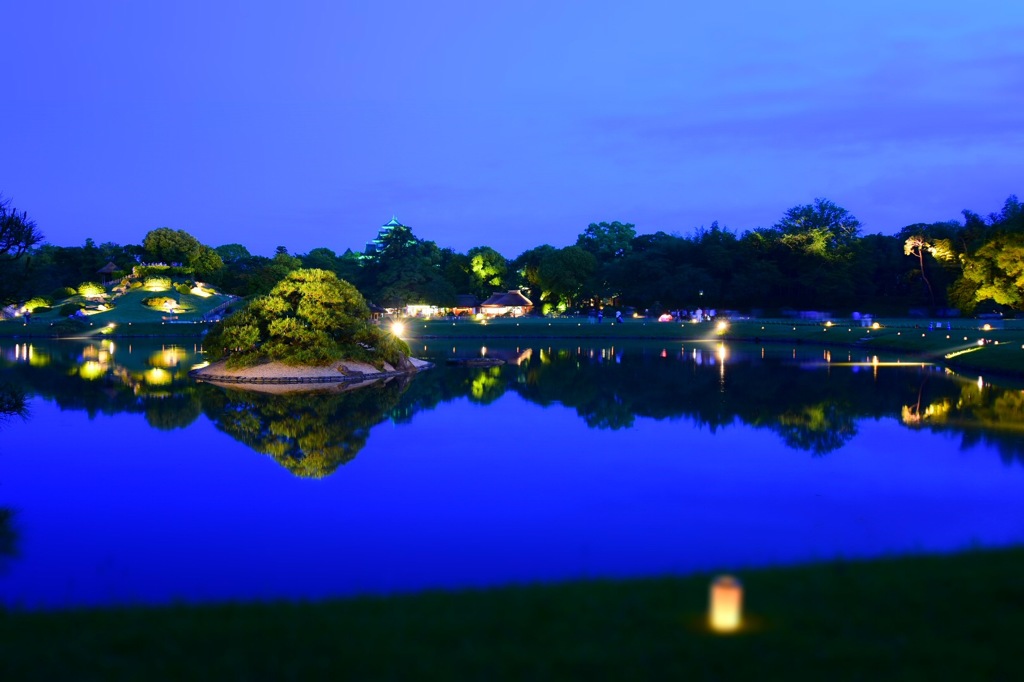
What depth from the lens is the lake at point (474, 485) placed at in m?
11.0

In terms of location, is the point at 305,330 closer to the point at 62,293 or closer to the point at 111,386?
the point at 111,386

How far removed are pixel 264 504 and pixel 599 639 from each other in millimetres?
9272

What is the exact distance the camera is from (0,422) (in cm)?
2384

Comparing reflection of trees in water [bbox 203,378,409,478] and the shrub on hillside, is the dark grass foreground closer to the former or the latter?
reflection of trees in water [bbox 203,378,409,478]

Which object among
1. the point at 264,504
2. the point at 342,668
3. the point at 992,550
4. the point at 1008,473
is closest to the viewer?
the point at 342,668

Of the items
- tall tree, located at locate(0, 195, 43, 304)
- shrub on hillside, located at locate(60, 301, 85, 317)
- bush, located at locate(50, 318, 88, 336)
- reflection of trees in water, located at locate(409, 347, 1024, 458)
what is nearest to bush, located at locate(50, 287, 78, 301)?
shrub on hillside, located at locate(60, 301, 85, 317)

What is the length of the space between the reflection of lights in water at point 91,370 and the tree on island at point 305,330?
4.79m

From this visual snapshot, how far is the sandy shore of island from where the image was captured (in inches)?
1410

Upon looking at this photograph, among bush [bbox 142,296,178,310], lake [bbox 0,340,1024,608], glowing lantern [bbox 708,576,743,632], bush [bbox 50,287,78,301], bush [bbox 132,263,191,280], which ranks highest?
bush [bbox 132,263,191,280]

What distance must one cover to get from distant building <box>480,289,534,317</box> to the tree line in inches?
122

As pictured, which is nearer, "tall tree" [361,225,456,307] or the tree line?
the tree line

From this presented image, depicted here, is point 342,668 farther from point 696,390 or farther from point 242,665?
point 696,390

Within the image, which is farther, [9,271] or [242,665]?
[9,271]

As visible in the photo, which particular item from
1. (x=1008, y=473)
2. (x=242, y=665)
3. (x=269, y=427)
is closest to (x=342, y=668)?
(x=242, y=665)
